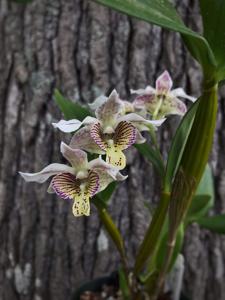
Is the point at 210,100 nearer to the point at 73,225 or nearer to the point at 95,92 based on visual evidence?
the point at 95,92

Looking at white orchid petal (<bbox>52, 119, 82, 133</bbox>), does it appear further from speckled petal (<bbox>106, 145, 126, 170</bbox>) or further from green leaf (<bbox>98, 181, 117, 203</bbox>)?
green leaf (<bbox>98, 181, 117, 203</bbox>)

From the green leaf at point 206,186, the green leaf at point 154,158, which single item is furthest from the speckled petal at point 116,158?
the green leaf at point 206,186

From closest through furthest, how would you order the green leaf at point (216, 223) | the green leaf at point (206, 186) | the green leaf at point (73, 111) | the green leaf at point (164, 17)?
the green leaf at point (164, 17) < the green leaf at point (73, 111) < the green leaf at point (216, 223) < the green leaf at point (206, 186)

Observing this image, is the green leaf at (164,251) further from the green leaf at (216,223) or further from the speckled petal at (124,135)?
the speckled petal at (124,135)

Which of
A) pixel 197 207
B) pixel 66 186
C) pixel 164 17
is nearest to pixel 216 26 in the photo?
pixel 164 17

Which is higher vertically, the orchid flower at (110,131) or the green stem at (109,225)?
the orchid flower at (110,131)

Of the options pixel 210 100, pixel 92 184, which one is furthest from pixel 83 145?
pixel 210 100

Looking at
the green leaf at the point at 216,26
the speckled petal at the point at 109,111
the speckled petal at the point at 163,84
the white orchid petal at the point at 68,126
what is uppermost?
the green leaf at the point at 216,26
